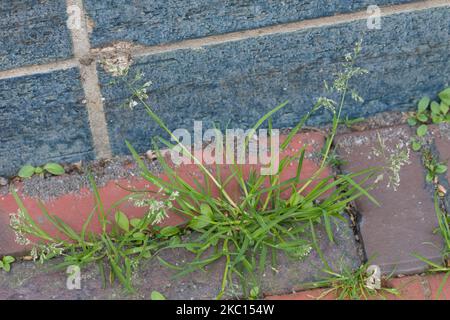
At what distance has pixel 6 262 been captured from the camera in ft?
5.36

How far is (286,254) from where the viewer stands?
5.32 feet

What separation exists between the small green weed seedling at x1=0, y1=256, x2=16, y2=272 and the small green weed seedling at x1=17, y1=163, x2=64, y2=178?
0.72 ft

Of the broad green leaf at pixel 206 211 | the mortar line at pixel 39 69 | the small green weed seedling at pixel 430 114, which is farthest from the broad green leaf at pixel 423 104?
the mortar line at pixel 39 69

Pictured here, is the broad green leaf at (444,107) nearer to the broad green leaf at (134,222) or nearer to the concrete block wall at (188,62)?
the concrete block wall at (188,62)

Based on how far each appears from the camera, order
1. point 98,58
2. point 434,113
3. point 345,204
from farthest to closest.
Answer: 1. point 434,113
2. point 345,204
3. point 98,58

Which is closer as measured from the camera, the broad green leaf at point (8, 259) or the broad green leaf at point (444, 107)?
the broad green leaf at point (8, 259)

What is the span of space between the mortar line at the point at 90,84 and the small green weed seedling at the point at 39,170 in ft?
0.36

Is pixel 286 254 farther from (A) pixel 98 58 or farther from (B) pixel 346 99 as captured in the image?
(A) pixel 98 58

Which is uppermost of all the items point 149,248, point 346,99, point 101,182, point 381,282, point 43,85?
point 43,85

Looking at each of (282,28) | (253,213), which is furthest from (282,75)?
(253,213)

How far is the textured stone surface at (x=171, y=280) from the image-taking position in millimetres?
1594

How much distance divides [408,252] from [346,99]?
430 mm

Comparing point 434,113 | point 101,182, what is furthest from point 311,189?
point 101,182

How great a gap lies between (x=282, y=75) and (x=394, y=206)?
1.46 feet
